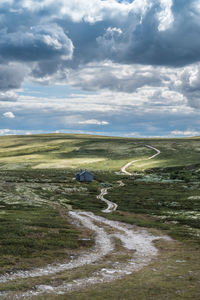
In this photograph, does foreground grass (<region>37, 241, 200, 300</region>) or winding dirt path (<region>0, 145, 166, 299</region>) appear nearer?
foreground grass (<region>37, 241, 200, 300</region>)

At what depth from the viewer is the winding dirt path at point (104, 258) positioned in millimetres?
19516

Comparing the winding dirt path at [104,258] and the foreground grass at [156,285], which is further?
the winding dirt path at [104,258]

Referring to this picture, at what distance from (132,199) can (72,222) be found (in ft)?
133

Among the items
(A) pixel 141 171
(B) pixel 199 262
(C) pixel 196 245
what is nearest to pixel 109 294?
(B) pixel 199 262

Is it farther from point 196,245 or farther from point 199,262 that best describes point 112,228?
point 199,262

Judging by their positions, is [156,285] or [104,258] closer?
[156,285]

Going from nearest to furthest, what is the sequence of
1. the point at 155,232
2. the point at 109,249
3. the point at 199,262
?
the point at 199,262 < the point at 109,249 < the point at 155,232

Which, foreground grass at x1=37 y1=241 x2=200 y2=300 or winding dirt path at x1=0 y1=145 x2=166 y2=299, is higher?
foreground grass at x1=37 y1=241 x2=200 y2=300

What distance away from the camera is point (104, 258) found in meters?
28.5

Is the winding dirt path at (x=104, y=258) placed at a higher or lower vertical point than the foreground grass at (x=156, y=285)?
lower

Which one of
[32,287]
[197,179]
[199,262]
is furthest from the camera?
[197,179]

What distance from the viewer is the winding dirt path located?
1952cm

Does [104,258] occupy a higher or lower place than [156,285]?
lower

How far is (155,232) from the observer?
144 feet
